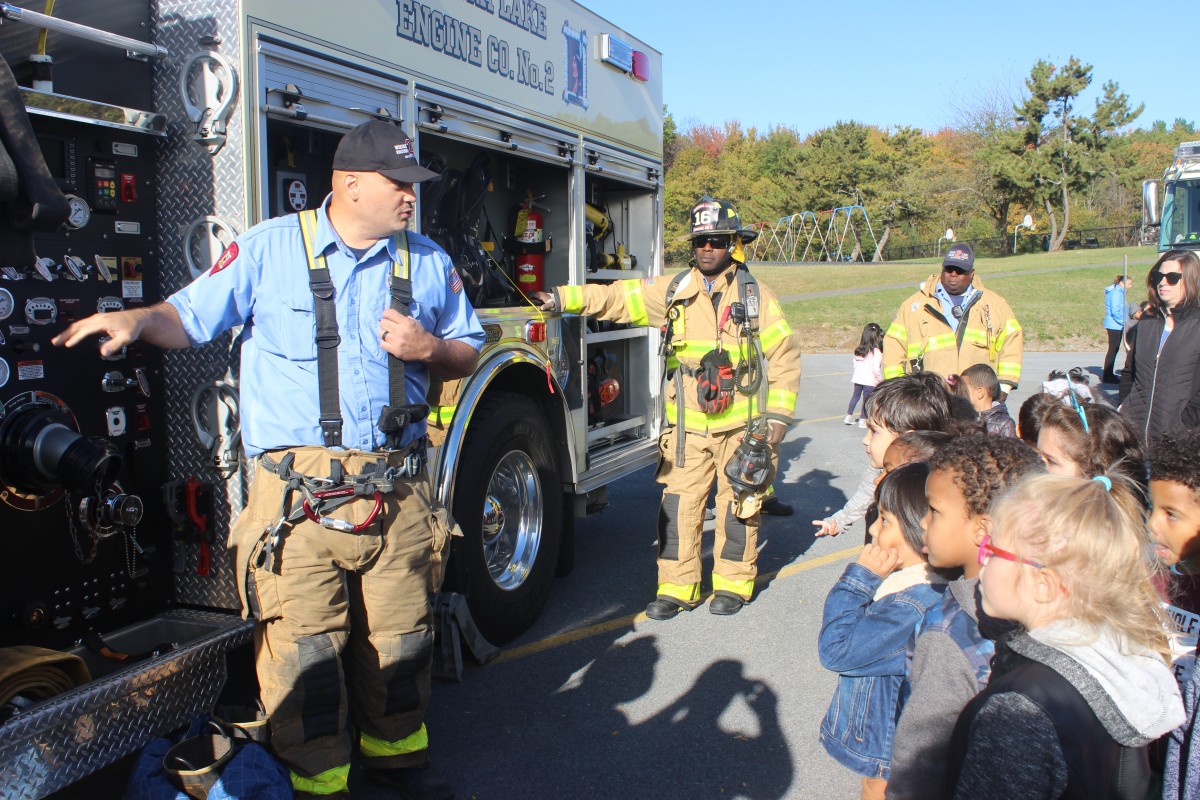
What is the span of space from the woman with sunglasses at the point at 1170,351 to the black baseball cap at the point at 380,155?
3951mm

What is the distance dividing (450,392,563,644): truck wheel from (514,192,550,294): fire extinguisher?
1002 mm

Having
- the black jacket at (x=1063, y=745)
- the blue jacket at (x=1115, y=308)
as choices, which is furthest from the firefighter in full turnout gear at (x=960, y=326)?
the blue jacket at (x=1115, y=308)

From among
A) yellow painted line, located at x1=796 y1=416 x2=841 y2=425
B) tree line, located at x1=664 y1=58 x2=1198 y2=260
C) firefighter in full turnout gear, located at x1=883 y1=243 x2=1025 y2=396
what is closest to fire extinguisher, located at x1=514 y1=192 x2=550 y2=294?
firefighter in full turnout gear, located at x1=883 y1=243 x2=1025 y2=396

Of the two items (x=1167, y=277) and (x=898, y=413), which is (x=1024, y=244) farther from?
(x=898, y=413)

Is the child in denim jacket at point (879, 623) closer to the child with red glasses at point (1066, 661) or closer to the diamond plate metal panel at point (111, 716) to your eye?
the child with red glasses at point (1066, 661)

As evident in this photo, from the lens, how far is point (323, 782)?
9.57 ft

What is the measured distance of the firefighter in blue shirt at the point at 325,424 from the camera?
2.84m

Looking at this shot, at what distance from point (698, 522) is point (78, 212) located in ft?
10.6

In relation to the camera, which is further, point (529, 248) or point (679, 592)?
point (529, 248)

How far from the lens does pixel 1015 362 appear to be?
5773 mm

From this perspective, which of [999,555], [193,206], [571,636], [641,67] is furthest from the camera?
[641,67]

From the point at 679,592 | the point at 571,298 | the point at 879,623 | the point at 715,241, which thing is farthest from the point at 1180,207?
the point at 879,623

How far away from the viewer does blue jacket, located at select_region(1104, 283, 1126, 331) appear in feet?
46.9

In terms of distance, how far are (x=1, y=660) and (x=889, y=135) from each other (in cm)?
5534
